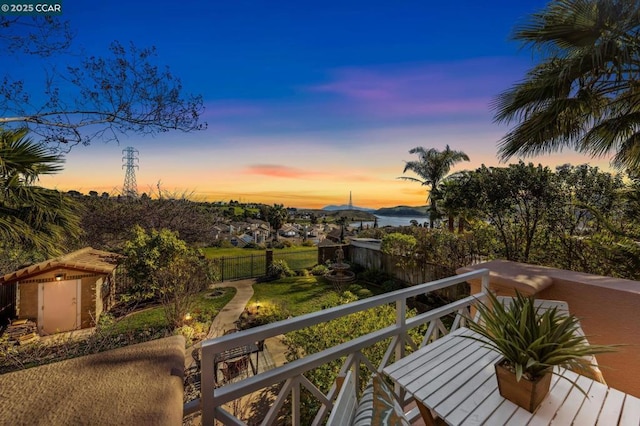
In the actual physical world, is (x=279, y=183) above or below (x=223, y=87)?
below

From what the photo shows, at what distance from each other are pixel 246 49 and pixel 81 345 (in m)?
7.03

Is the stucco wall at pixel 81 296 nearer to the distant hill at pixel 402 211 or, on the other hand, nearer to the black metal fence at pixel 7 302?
the black metal fence at pixel 7 302

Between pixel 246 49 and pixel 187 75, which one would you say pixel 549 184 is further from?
pixel 187 75

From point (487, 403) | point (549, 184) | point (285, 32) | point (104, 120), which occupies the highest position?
point (285, 32)

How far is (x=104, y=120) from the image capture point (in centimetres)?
386

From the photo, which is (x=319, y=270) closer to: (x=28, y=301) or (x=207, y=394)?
(x=28, y=301)

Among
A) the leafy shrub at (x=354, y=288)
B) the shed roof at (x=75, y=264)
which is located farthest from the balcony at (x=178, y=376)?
the shed roof at (x=75, y=264)

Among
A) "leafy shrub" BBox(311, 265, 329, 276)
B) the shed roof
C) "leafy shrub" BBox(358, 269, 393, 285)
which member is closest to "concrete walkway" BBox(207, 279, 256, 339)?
"leafy shrub" BBox(311, 265, 329, 276)

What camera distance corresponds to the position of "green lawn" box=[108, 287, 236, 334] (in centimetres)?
704

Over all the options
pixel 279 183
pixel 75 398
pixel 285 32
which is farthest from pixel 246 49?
pixel 279 183

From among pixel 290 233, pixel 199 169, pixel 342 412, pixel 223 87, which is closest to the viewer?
pixel 342 412

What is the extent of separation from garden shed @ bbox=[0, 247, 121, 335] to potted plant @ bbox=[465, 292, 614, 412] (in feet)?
30.4

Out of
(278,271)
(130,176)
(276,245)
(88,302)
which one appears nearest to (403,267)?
(278,271)

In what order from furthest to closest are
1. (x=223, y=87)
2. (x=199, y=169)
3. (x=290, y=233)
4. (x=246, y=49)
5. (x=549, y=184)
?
(x=290, y=233) → (x=199, y=169) → (x=223, y=87) → (x=246, y=49) → (x=549, y=184)
